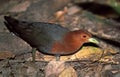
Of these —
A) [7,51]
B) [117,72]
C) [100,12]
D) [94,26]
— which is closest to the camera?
[117,72]

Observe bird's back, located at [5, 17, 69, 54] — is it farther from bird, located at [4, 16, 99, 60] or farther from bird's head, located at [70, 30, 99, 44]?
bird's head, located at [70, 30, 99, 44]

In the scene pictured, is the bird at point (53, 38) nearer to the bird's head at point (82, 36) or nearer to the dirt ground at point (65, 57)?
the bird's head at point (82, 36)

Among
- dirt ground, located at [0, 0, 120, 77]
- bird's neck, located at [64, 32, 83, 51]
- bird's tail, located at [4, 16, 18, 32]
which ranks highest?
bird's tail, located at [4, 16, 18, 32]

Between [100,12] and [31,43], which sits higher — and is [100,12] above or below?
below

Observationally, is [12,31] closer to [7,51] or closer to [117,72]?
[7,51]

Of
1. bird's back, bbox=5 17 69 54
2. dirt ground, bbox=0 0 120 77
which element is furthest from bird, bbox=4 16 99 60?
dirt ground, bbox=0 0 120 77

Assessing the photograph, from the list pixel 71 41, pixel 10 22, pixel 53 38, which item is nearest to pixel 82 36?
pixel 71 41

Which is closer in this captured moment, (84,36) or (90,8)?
(84,36)

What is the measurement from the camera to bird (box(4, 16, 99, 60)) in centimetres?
461

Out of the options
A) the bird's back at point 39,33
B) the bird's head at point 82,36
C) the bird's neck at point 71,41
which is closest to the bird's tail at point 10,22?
the bird's back at point 39,33

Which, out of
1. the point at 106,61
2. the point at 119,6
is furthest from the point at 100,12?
the point at 106,61

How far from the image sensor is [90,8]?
21.3 feet

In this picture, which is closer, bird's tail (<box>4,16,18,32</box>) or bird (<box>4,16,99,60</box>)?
bird (<box>4,16,99,60</box>)

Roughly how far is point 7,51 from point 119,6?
1.66m
